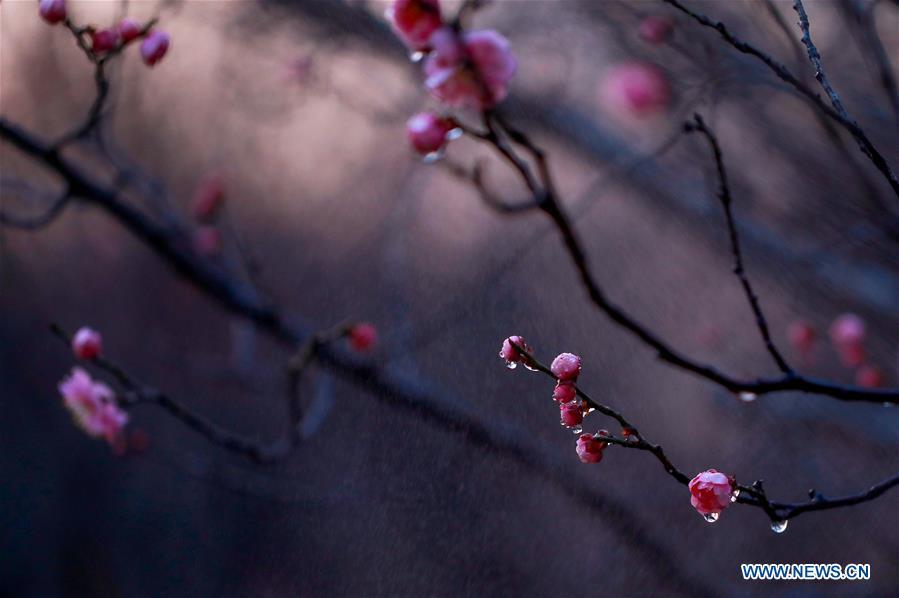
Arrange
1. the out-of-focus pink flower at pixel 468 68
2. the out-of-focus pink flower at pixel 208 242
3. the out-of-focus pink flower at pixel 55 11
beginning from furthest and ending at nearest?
the out-of-focus pink flower at pixel 208 242, the out-of-focus pink flower at pixel 55 11, the out-of-focus pink flower at pixel 468 68

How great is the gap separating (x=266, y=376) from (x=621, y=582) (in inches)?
48.9

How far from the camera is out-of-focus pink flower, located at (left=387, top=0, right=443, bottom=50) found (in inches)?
16.5

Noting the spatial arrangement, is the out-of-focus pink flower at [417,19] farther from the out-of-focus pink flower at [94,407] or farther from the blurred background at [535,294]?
the out-of-focus pink flower at [94,407]

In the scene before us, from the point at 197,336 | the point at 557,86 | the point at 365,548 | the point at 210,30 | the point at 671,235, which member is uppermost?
the point at 210,30

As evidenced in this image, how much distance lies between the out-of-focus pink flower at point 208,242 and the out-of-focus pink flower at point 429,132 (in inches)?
56.6

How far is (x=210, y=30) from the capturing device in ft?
5.51

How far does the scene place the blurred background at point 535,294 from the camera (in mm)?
1153

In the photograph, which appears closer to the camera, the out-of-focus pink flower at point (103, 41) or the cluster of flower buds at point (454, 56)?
the cluster of flower buds at point (454, 56)

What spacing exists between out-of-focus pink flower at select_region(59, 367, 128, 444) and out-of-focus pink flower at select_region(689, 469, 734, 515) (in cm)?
75

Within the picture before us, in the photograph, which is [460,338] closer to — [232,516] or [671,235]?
[671,235]

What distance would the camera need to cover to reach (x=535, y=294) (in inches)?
59.2

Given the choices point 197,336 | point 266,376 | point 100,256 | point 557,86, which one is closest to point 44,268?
point 100,256

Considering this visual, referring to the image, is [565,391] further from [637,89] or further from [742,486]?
[637,89]

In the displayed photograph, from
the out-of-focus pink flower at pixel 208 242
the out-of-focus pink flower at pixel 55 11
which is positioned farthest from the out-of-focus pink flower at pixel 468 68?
the out-of-focus pink flower at pixel 208 242
